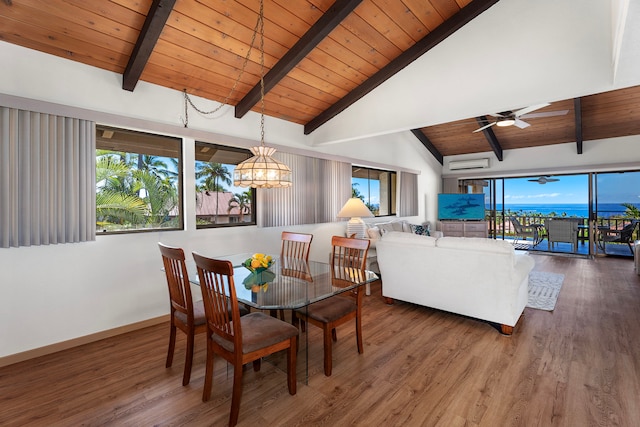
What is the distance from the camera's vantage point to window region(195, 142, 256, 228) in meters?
3.78

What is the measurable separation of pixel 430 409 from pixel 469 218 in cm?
735

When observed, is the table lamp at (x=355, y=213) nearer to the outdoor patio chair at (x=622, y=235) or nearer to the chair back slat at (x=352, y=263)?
the chair back slat at (x=352, y=263)

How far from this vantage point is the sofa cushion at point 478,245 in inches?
116

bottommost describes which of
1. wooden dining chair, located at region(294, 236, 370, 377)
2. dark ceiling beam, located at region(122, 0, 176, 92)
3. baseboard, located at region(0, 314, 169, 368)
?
baseboard, located at region(0, 314, 169, 368)

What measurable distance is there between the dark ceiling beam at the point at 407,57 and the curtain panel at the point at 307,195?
646 mm

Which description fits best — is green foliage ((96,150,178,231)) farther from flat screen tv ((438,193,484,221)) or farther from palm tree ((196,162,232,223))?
flat screen tv ((438,193,484,221))

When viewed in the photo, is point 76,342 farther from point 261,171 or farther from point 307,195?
point 307,195

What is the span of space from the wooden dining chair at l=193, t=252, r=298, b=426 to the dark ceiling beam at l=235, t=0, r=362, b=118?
2481 millimetres

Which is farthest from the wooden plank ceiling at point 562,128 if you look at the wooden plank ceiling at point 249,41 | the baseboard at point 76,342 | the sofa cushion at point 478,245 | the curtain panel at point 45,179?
the baseboard at point 76,342

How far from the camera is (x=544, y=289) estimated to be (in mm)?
4504

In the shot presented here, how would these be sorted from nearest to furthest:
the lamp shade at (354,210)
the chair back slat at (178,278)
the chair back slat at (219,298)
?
the chair back slat at (219,298)
the chair back slat at (178,278)
the lamp shade at (354,210)

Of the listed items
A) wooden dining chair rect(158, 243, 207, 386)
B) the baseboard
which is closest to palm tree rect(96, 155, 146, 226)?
the baseboard

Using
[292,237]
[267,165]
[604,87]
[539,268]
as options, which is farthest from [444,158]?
[267,165]

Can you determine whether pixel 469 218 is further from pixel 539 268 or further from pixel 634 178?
pixel 634 178
